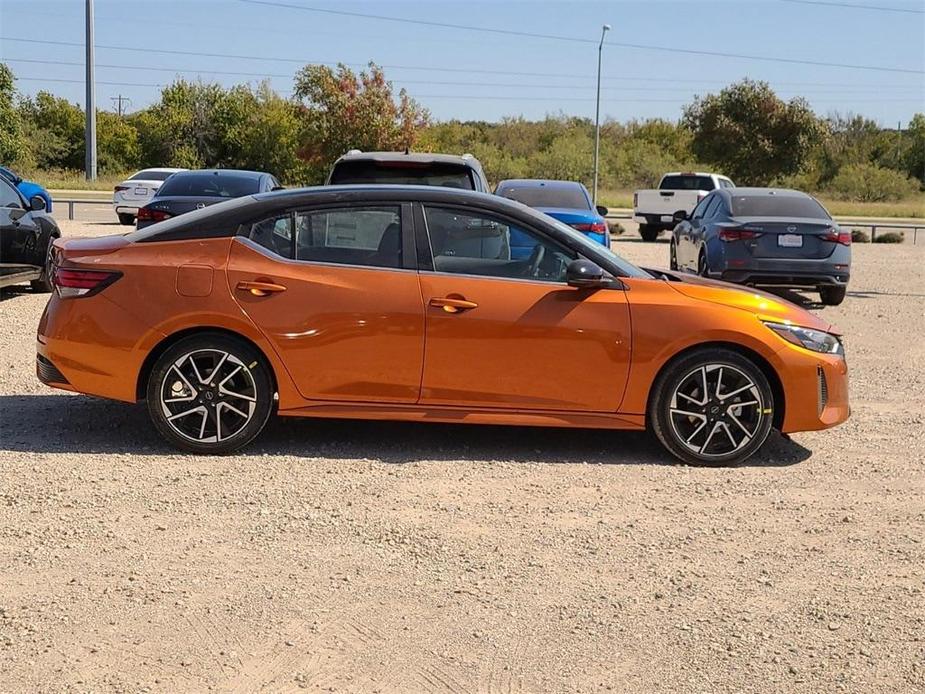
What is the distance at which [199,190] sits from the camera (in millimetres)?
16922

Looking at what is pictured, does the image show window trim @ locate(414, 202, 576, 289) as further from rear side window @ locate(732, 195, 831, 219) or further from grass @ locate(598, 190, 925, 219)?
grass @ locate(598, 190, 925, 219)

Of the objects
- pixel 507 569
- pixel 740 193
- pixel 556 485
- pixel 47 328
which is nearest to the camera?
pixel 507 569

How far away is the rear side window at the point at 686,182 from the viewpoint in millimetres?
32531

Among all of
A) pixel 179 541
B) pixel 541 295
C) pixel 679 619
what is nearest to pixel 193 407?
pixel 179 541

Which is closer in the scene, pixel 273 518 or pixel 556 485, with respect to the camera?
pixel 273 518

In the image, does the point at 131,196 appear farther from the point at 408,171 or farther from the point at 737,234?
the point at 408,171

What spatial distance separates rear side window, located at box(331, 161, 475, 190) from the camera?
10953 mm

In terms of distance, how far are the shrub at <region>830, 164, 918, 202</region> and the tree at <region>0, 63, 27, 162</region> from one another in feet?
133

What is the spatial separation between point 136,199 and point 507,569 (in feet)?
84.5

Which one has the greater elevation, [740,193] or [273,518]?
[740,193]

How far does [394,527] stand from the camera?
5.47 metres

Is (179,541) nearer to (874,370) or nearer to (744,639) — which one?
(744,639)

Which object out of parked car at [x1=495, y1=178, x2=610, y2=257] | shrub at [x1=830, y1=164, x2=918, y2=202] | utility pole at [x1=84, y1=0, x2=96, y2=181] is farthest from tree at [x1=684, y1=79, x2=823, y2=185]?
parked car at [x1=495, y1=178, x2=610, y2=257]

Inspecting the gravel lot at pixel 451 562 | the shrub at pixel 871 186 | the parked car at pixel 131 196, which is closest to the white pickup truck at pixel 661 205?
the parked car at pixel 131 196
